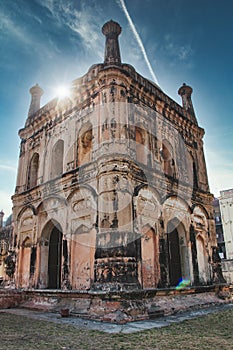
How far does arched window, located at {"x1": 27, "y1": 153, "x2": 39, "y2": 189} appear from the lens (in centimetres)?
1318

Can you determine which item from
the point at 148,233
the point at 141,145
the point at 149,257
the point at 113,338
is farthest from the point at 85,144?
the point at 113,338

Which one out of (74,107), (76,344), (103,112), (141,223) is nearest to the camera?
(76,344)

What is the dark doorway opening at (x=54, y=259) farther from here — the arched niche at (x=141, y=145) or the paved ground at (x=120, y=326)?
the arched niche at (x=141, y=145)

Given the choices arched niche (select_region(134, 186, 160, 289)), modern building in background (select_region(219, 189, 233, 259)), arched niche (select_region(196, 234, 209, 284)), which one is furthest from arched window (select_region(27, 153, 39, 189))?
modern building in background (select_region(219, 189, 233, 259))

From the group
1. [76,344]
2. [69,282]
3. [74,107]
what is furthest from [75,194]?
[76,344]

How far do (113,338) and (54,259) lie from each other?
633 cm

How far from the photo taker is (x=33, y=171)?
13.4m

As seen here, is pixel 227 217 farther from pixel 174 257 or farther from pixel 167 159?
pixel 174 257

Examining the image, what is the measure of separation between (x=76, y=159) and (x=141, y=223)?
350 cm

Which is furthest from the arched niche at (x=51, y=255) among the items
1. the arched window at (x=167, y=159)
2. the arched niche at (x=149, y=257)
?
the arched window at (x=167, y=159)

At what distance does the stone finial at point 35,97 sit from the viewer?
49.8 feet

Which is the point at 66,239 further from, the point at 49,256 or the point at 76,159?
the point at 76,159

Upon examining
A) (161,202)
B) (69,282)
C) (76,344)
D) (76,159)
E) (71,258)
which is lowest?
(76,344)

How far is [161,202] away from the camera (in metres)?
10.3
